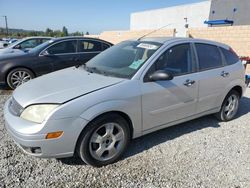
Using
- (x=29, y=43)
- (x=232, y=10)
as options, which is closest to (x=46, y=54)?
(x=29, y=43)

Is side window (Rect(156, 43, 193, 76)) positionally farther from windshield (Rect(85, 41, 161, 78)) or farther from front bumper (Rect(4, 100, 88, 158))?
front bumper (Rect(4, 100, 88, 158))

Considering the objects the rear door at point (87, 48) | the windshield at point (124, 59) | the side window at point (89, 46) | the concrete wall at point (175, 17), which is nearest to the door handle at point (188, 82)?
the windshield at point (124, 59)

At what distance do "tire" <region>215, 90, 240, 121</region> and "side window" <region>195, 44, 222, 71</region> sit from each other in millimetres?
751

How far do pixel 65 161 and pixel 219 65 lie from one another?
3.07 meters

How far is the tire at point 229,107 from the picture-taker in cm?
432

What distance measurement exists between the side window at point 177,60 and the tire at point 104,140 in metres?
1.00

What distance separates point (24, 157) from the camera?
2.96 m

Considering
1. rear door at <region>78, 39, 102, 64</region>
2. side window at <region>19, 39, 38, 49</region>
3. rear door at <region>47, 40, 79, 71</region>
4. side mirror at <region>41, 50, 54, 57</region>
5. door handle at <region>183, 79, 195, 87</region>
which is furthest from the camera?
side window at <region>19, 39, 38, 49</region>

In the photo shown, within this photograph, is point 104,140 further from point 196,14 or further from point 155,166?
point 196,14

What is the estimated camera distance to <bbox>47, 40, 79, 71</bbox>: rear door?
6340 mm

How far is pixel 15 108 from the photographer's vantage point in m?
2.71

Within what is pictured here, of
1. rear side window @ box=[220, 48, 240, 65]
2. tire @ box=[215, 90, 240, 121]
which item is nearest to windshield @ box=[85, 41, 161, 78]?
rear side window @ box=[220, 48, 240, 65]

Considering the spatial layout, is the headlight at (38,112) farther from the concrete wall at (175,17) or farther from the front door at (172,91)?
the concrete wall at (175,17)

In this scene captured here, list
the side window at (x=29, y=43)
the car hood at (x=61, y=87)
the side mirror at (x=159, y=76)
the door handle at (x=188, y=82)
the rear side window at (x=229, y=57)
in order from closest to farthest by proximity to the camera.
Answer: the car hood at (x=61, y=87), the side mirror at (x=159, y=76), the door handle at (x=188, y=82), the rear side window at (x=229, y=57), the side window at (x=29, y=43)
